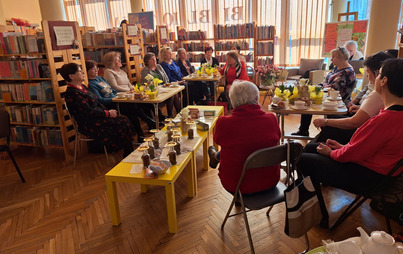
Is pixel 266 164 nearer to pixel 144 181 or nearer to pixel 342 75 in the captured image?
pixel 144 181

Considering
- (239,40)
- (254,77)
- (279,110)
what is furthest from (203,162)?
(239,40)

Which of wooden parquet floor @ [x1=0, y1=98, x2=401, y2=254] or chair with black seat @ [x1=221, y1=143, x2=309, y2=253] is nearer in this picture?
chair with black seat @ [x1=221, y1=143, x2=309, y2=253]

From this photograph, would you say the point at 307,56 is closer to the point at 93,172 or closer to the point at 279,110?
the point at 279,110

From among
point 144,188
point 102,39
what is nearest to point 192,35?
point 102,39

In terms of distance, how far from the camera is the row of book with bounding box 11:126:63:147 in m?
4.13

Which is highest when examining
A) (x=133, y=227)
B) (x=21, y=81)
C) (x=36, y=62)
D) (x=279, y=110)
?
(x=36, y=62)

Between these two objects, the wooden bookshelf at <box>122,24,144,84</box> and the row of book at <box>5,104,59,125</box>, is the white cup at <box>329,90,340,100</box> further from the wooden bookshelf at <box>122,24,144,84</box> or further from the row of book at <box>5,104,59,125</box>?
the wooden bookshelf at <box>122,24,144,84</box>

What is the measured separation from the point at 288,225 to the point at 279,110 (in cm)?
161

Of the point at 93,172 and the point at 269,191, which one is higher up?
the point at 269,191

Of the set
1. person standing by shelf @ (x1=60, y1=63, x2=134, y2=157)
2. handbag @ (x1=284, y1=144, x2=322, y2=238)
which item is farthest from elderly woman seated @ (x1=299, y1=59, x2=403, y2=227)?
person standing by shelf @ (x1=60, y1=63, x2=134, y2=157)

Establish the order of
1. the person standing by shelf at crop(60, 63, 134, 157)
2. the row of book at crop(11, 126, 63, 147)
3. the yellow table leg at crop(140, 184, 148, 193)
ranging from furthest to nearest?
the row of book at crop(11, 126, 63, 147) < the person standing by shelf at crop(60, 63, 134, 157) < the yellow table leg at crop(140, 184, 148, 193)

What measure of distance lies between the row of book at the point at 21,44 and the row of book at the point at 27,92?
459 mm

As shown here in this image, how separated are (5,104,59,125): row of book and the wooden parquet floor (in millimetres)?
945

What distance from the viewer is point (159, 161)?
244 centimetres
